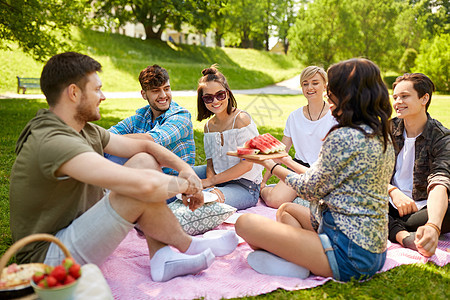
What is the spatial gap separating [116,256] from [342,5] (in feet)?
103

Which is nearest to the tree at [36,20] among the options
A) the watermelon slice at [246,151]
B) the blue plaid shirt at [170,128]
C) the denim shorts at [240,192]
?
the blue plaid shirt at [170,128]

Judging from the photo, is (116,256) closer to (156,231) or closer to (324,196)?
(156,231)

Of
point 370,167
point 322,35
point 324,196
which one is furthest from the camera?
point 322,35

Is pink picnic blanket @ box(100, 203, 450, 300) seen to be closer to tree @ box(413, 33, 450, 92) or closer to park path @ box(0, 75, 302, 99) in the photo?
park path @ box(0, 75, 302, 99)

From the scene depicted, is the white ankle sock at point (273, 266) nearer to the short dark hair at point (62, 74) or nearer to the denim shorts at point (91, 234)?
the denim shorts at point (91, 234)

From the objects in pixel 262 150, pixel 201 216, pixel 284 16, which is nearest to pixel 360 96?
pixel 262 150

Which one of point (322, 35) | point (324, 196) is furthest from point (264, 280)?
point (322, 35)

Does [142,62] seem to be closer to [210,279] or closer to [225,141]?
[225,141]

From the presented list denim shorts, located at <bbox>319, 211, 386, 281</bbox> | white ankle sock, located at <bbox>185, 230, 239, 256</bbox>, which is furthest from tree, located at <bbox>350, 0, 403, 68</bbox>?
denim shorts, located at <bbox>319, 211, 386, 281</bbox>

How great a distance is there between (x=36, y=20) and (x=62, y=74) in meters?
8.96

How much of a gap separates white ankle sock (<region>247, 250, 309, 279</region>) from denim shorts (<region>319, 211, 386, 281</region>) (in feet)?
0.89

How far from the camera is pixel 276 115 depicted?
603 inches

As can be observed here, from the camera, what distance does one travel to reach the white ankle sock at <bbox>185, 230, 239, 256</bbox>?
332 centimetres

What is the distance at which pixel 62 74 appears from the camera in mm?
2791
